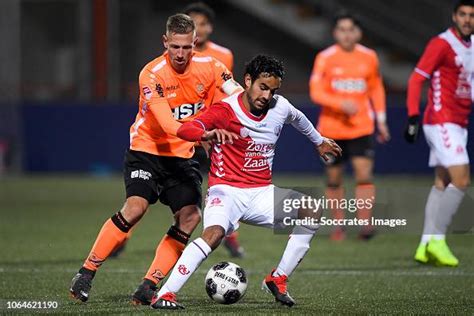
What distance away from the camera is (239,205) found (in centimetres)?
683

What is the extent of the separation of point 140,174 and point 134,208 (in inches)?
9.1

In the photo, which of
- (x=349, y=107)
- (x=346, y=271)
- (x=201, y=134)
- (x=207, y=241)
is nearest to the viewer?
(x=201, y=134)

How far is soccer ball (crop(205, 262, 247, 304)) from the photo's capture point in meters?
6.79

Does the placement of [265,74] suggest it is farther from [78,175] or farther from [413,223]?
[78,175]

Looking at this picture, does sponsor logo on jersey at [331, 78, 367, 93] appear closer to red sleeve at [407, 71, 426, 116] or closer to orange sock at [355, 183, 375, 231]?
orange sock at [355, 183, 375, 231]

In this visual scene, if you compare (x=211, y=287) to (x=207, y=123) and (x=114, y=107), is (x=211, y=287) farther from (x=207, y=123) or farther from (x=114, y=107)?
(x=114, y=107)

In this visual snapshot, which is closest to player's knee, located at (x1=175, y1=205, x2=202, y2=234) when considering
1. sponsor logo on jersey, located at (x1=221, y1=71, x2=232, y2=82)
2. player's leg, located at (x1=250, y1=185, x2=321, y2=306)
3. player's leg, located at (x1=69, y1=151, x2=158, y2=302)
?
player's leg, located at (x1=69, y1=151, x2=158, y2=302)

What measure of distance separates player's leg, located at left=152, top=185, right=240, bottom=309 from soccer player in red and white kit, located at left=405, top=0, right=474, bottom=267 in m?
2.75

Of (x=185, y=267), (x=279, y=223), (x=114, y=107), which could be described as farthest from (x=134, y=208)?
(x=114, y=107)

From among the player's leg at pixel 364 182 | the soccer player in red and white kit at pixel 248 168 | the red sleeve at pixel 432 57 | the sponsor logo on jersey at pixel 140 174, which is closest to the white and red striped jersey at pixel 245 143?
the soccer player in red and white kit at pixel 248 168

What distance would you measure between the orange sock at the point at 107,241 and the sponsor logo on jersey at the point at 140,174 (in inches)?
10.8

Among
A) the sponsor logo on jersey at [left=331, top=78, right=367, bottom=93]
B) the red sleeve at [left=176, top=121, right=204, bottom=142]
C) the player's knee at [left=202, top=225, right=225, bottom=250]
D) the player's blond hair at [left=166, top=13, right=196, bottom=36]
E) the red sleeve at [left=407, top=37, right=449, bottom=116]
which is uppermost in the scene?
the player's blond hair at [left=166, top=13, right=196, bottom=36]

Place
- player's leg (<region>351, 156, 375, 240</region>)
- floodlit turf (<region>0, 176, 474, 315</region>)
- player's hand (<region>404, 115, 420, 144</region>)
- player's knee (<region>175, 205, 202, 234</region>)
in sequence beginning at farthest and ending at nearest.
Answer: player's leg (<region>351, 156, 375, 240</region>) < player's hand (<region>404, 115, 420, 144</region>) < player's knee (<region>175, 205, 202, 234</region>) < floodlit turf (<region>0, 176, 474, 315</region>)

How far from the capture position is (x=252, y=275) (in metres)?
8.72
